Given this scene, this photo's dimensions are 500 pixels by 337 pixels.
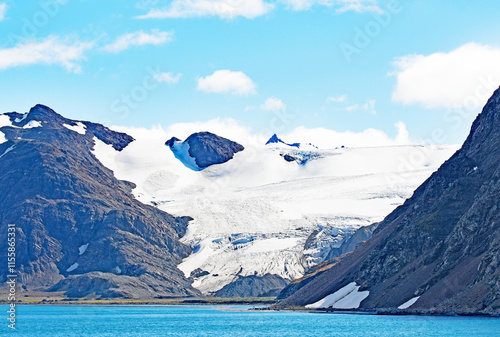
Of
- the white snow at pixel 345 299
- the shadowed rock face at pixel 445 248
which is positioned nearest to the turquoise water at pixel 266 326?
the shadowed rock face at pixel 445 248

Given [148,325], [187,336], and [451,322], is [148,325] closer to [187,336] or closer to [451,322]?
[187,336]

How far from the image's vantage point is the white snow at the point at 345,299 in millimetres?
158875

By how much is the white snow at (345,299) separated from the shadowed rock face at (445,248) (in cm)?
148

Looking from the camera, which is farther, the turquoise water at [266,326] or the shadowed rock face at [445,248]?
the shadowed rock face at [445,248]

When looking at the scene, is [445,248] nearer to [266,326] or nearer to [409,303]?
[409,303]

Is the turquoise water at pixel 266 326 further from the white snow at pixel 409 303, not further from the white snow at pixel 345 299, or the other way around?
the white snow at pixel 345 299

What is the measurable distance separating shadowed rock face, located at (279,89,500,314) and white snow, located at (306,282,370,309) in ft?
4.87

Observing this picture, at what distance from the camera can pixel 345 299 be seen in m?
163

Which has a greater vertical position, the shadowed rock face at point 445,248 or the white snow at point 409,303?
the shadowed rock face at point 445,248

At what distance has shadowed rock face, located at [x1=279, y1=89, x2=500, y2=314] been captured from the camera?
127 meters

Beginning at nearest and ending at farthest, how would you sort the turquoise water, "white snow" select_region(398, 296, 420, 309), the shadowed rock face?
the turquoise water → the shadowed rock face → "white snow" select_region(398, 296, 420, 309)

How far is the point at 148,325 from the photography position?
447ft

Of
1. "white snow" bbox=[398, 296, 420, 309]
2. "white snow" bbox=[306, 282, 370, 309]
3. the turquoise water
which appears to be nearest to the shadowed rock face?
"white snow" bbox=[398, 296, 420, 309]

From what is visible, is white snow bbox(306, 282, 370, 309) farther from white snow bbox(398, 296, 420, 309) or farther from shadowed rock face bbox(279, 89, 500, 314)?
white snow bbox(398, 296, 420, 309)
